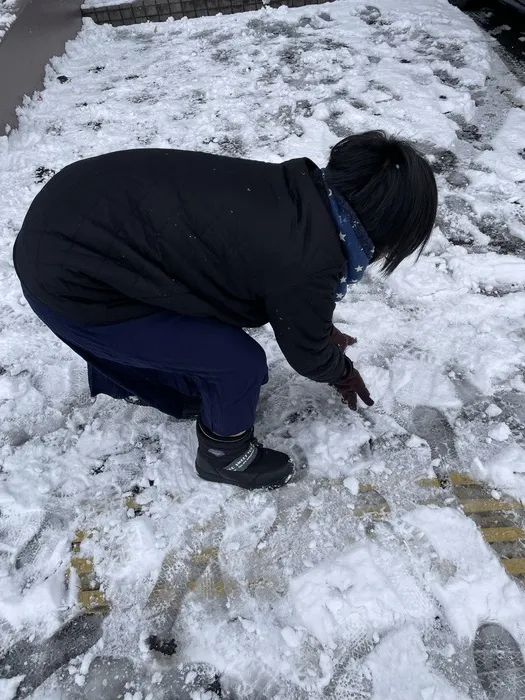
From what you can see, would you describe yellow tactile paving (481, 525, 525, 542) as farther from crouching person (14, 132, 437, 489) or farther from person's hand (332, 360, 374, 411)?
crouching person (14, 132, 437, 489)

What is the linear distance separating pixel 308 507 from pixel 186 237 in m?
0.98

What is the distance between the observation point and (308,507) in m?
1.64

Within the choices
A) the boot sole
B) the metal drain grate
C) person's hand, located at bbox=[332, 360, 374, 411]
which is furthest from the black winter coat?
the metal drain grate

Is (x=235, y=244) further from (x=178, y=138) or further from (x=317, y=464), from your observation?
(x=178, y=138)

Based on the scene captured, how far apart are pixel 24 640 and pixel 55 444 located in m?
0.65

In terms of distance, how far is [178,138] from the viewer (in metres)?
3.37

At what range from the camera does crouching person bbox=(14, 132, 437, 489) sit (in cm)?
109

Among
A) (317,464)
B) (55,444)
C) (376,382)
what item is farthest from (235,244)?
(55,444)

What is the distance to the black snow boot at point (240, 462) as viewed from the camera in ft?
5.16

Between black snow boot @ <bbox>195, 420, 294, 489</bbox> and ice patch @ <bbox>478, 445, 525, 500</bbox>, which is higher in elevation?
black snow boot @ <bbox>195, 420, 294, 489</bbox>

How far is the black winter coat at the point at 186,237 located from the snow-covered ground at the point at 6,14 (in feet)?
10.4

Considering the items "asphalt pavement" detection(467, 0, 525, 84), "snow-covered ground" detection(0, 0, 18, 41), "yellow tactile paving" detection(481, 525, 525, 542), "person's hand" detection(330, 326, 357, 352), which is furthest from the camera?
"asphalt pavement" detection(467, 0, 525, 84)

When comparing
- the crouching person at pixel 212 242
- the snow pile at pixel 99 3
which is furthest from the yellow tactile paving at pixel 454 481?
the snow pile at pixel 99 3

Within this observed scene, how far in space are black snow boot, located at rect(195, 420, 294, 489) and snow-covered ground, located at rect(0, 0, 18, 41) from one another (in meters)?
3.44
